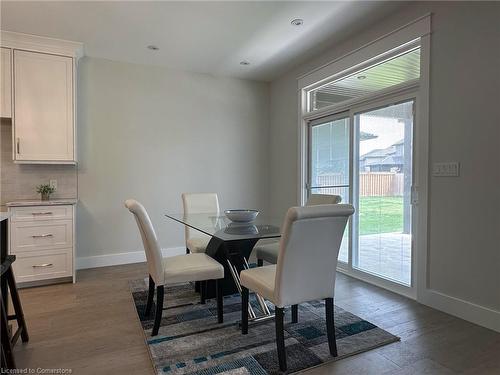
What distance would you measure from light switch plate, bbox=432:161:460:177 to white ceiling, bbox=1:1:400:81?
58.2 inches

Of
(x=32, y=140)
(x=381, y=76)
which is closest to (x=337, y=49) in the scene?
(x=381, y=76)

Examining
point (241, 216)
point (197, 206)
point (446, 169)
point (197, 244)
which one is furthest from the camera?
point (197, 206)

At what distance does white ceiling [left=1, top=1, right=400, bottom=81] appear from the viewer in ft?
9.20

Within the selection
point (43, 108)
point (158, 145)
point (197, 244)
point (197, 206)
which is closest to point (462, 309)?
point (197, 244)

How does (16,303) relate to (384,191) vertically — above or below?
below

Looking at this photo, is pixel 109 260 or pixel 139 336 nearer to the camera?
pixel 139 336

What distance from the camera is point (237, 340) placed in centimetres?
216

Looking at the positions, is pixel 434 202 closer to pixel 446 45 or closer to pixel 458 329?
pixel 458 329

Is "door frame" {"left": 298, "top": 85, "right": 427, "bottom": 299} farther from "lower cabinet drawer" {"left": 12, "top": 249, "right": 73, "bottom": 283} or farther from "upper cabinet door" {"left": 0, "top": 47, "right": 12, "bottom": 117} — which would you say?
"upper cabinet door" {"left": 0, "top": 47, "right": 12, "bottom": 117}

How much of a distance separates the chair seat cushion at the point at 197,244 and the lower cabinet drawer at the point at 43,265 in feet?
4.41

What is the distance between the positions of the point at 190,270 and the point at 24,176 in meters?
2.66

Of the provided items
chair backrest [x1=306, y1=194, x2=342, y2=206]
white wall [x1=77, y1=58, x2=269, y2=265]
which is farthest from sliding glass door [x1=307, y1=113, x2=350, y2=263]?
white wall [x1=77, y1=58, x2=269, y2=265]

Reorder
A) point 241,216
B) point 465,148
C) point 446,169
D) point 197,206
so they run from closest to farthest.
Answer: point 465,148 → point 446,169 → point 241,216 → point 197,206

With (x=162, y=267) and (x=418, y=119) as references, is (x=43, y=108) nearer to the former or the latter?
(x=162, y=267)
